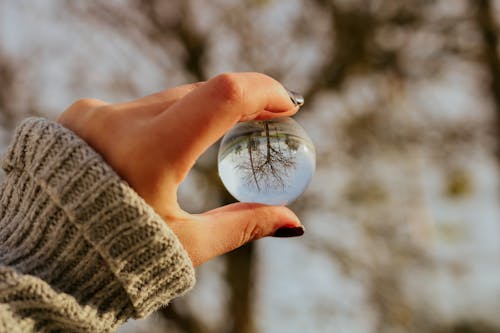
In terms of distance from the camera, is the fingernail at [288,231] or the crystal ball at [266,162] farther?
the fingernail at [288,231]

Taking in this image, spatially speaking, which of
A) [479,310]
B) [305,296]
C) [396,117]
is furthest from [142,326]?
[479,310]

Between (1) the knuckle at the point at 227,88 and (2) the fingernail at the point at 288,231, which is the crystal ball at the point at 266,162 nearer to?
Answer: (2) the fingernail at the point at 288,231

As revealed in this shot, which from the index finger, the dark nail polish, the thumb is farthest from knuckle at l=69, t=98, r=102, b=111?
the dark nail polish

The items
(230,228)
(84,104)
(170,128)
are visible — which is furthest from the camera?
(230,228)

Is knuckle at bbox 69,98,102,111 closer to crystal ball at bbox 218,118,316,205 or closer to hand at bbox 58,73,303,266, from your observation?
hand at bbox 58,73,303,266

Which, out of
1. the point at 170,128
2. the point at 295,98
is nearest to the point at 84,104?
the point at 170,128

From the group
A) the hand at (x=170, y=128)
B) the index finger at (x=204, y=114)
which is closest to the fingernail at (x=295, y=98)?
the hand at (x=170, y=128)

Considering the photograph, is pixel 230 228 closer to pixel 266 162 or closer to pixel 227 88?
pixel 266 162
